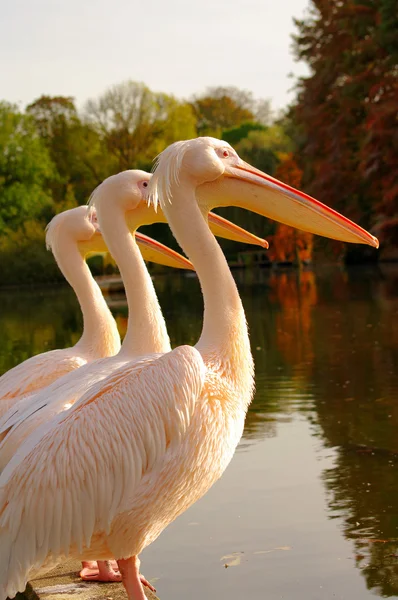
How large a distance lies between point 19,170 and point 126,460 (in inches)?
1716

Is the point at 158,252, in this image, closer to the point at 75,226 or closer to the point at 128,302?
the point at 75,226

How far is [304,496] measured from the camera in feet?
18.1

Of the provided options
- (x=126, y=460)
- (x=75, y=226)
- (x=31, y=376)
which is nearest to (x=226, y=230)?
(x=31, y=376)

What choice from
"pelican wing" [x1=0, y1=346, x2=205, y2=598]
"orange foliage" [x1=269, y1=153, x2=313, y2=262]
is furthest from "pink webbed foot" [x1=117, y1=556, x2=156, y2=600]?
"orange foliage" [x1=269, y1=153, x2=313, y2=262]

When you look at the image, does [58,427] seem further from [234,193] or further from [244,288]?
[244,288]

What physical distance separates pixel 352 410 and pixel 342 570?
3.83 m

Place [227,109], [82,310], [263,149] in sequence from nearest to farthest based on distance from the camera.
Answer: [82,310], [263,149], [227,109]

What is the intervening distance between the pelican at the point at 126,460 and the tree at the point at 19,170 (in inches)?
1643

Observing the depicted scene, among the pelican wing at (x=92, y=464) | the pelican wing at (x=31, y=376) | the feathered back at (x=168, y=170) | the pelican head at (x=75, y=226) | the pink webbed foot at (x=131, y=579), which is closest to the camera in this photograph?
the pelican wing at (x=92, y=464)

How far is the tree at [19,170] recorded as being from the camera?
146 ft

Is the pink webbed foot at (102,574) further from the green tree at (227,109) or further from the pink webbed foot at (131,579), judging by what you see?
the green tree at (227,109)

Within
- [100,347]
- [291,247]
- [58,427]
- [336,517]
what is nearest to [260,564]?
[336,517]

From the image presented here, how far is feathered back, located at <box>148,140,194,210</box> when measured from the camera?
11.3ft

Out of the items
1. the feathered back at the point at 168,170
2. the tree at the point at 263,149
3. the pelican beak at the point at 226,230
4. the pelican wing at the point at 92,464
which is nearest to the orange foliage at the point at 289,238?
the tree at the point at 263,149
